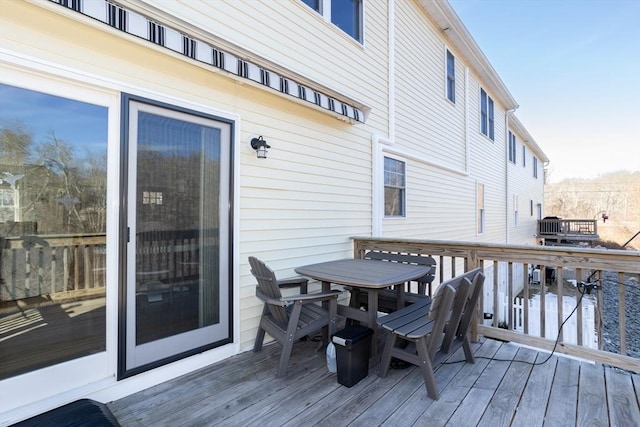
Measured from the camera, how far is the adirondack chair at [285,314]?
102 inches

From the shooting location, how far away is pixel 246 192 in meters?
3.18

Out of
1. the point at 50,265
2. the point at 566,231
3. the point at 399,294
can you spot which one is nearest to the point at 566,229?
the point at 566,231

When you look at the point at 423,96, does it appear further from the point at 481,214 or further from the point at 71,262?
the point at 71,262

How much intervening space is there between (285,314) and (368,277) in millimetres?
812

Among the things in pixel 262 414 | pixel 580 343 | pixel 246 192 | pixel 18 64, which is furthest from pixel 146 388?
pixel 580 343

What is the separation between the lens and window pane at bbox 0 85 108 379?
1.94m

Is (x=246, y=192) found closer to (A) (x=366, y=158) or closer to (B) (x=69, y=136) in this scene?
(B) (x=69, y=136)

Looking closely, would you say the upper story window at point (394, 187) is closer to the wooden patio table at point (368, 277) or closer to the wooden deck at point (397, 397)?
the wooden patio table at point (368, 277)

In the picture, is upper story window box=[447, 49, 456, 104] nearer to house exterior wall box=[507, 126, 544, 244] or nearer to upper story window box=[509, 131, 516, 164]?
house exterior wall box=[507, 126, 544, 244]

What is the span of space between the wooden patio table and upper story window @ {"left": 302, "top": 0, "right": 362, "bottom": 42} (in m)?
3.33

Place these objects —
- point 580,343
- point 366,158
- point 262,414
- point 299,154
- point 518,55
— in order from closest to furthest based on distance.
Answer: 1. point 262,414
2. point 580,343
3. point 299,154
4. point 366,158
5. point 518,55

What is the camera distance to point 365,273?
3055mm

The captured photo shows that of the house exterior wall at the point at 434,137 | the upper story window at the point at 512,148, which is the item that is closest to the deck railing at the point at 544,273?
the house exterior wall at the point at 434,137

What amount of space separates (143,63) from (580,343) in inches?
175
